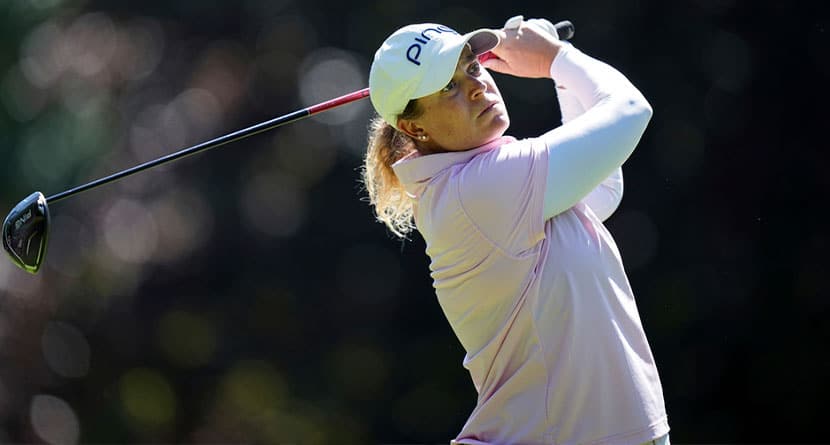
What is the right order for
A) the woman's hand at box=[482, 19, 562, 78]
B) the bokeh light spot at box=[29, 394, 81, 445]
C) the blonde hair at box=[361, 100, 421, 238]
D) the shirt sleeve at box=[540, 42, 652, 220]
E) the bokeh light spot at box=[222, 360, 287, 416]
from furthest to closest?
the bokeh light spot at box=[29, 394, 81, 445], the bokeh light spot at box=[222, 360, 287, 416], the blonde hair at box=[361, 100, 421, 238], the woman's hand at box=[482, 19, 562, 78], the shirt sleeve at box=[540, 42, 652, 220]

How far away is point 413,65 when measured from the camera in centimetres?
196

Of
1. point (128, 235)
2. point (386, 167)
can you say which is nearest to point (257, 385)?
point (128, 235)

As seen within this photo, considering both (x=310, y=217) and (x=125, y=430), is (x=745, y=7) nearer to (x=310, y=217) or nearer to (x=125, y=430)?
(x=310, y=217)

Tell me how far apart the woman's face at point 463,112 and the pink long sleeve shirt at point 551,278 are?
4 cm

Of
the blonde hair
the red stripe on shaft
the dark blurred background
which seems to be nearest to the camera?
the blonde hair

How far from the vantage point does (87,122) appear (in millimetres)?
6395

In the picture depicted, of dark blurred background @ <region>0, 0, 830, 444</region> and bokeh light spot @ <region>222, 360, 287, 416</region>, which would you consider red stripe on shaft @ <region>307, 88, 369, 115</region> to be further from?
bokeh light spot @ <region>222, 360, 287, 416</region>

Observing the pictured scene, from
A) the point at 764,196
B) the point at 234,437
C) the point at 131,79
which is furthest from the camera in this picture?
the point at 131,79

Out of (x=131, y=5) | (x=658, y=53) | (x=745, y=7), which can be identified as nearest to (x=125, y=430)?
(x=131, y=5)

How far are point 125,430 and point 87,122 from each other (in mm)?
1622

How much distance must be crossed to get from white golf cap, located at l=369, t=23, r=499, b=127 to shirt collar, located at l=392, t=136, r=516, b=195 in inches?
3.8

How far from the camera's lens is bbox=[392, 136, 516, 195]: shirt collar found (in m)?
1.97

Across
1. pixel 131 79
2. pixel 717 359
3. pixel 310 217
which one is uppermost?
pixel 131 79

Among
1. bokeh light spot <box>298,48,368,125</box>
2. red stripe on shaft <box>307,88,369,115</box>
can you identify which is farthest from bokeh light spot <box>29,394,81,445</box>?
red stripe on shaft <box>307,88,369,115</box>
